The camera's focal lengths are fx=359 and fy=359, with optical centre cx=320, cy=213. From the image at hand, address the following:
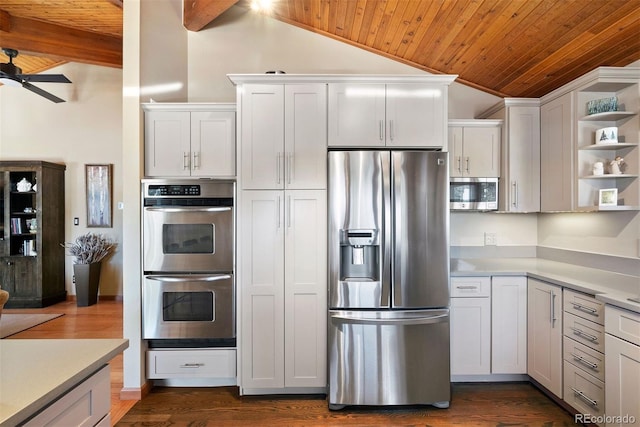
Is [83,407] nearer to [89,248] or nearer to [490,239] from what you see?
[490,239]

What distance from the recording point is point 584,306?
227cm

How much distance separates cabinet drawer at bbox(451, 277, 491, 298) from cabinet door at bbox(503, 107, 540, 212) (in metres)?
0.75

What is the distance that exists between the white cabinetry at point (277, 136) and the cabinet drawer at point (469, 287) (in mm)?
1377

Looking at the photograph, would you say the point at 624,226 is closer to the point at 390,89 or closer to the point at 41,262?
the point at 390,89

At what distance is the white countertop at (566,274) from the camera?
2115 millimetres

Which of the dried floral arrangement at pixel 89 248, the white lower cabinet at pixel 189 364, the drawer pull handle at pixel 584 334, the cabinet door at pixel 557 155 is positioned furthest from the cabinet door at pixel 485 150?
the dried floral arrangement at pixel 89 248

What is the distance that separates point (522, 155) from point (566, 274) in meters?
1.06

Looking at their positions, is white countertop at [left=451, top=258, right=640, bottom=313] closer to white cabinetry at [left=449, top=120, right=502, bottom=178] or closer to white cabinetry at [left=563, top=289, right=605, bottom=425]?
white cabinetry at [left=563, top=289, right=605, bottom=425]

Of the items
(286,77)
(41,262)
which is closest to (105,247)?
(41,262)

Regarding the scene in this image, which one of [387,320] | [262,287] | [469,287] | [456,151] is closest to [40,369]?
[262,287]

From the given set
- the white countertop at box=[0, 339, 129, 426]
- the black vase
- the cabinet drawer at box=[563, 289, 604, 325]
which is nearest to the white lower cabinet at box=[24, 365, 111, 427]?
the white countertop at box=[0, 339, 129, 426]

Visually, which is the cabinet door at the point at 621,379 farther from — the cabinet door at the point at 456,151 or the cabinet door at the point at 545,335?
the cabinet door at the point at 456,151

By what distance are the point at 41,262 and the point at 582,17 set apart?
6.50 metres

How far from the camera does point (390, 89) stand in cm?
269
